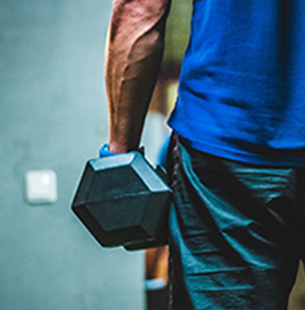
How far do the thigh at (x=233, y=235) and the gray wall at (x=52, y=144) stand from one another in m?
0.89

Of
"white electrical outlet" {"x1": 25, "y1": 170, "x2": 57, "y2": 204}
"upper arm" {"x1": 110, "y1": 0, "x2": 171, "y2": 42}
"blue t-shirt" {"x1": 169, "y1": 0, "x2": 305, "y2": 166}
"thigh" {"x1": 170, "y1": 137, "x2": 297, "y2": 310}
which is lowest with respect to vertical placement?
"white electrical outlet" {"x1": 25, "y1": 170, "x2": 57, "y2": 204}

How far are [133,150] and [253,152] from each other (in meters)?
0.23

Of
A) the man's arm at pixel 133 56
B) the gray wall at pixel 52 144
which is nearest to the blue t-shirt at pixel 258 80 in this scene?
the man's arm at pixel 133 56

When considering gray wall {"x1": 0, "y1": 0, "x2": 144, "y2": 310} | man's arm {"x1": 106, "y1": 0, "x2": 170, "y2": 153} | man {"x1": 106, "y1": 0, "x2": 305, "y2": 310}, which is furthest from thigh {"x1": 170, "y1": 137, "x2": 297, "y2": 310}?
gray wall {"x1": 0, "y1": 0, "x2": 144, "y2": 310}

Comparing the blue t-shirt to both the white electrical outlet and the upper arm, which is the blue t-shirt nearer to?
the upper arm

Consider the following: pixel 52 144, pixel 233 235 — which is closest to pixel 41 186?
pixel 52 144

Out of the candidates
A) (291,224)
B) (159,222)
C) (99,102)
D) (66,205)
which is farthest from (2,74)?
(291,224)

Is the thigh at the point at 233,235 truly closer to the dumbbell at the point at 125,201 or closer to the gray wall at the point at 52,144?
the dumbbell at the point at 125,201

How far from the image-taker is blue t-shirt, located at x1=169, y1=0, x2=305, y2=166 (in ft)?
1.45

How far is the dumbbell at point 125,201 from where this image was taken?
504mm

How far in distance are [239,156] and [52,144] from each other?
102cm

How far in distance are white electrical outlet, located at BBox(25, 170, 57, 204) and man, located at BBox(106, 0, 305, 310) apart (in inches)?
36.3

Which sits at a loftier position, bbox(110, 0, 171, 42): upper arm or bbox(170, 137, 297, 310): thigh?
bbox(110, 0, 171, 42): upper arm

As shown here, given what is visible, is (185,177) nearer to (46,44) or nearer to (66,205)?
(66,205)
